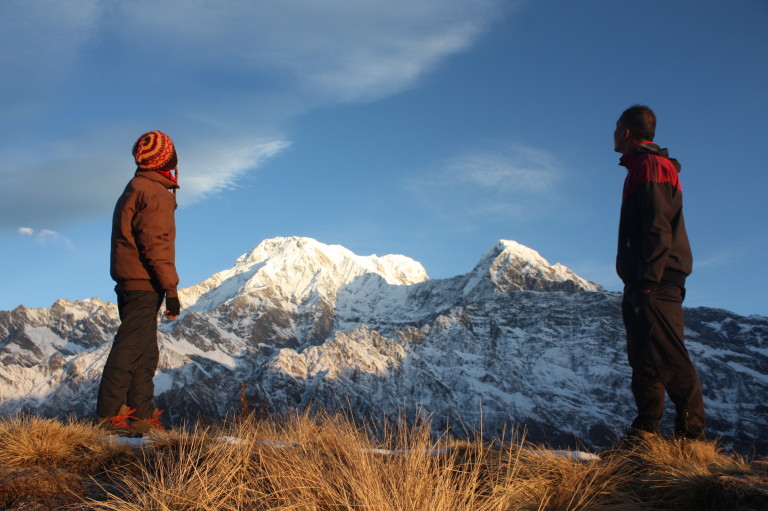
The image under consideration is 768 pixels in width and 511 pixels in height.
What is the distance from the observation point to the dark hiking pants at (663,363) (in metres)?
6.11

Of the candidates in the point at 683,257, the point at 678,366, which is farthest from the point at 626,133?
the point at 678,366

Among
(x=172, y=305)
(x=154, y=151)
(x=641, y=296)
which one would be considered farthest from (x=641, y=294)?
(x=154, y=151)

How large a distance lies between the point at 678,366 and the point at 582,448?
1272 mm

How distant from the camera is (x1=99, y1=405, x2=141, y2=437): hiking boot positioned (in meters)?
6.68

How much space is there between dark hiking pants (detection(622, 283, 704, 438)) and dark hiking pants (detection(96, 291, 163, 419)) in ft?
18.6

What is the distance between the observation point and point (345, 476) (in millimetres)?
4039

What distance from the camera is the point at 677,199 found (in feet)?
21.7

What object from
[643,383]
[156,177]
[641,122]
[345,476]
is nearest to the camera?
[345,476]

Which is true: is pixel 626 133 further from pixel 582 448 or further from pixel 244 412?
pixel 244 412

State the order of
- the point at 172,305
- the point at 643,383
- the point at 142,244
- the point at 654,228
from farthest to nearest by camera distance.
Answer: the point at 172,305 < the point at 142,244 < the point at 643,383 < the point at 654,228

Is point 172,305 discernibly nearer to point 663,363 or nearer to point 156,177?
point 156,177

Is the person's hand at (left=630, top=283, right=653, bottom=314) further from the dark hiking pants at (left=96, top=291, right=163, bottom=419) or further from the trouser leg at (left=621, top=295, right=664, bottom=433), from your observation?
the dark hiking pants at (left=96, top=291, right=163, bottom=419)

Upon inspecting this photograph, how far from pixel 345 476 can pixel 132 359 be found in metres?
4.45

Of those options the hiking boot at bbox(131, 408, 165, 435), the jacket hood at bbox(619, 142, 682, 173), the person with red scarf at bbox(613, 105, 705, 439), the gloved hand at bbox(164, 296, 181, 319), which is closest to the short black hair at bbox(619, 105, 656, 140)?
the person with red scarf at bbox(613, 105, 705, 439)
